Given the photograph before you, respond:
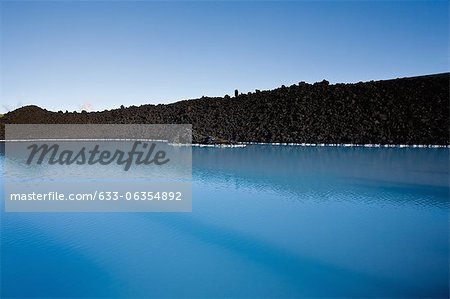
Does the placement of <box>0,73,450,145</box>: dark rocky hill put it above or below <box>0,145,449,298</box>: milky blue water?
above

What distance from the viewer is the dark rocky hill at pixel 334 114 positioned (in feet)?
153

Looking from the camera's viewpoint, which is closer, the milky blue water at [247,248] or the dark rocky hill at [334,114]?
the milky blue water at [247,248]

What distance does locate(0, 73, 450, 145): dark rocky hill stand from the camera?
46.6 metres

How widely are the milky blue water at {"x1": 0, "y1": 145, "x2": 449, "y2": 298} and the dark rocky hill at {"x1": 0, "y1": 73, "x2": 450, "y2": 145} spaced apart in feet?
109

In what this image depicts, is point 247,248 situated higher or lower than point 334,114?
lower

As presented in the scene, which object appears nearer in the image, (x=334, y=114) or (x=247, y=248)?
(x=247, y=248)

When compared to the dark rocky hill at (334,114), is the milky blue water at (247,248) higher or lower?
lower

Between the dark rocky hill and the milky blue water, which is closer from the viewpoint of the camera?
the milky blue water

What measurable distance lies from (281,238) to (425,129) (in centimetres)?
4244

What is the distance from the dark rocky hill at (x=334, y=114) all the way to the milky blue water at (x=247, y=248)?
33257mm

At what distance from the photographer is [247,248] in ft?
29.8

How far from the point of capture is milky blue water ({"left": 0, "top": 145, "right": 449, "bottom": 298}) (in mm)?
6891

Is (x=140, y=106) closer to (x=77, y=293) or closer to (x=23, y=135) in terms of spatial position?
(x=23, y=135)

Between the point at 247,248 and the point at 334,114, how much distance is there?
162 ft
